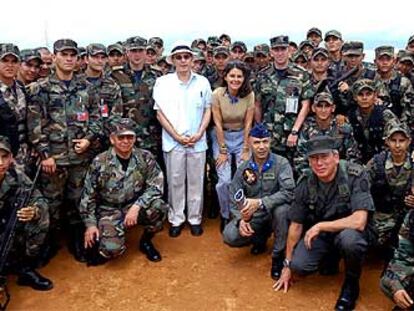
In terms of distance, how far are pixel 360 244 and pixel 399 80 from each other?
2.68m

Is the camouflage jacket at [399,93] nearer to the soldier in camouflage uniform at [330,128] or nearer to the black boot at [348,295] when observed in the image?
the soldier in camouflage uniform at [330,128]

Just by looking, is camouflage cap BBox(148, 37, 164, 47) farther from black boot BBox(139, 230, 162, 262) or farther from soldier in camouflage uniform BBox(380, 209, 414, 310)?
soldier in camouflage uniform BBox(380, 209, 414, 310)

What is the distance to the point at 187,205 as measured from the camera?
594cm

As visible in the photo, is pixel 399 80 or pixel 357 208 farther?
pixel 399 80

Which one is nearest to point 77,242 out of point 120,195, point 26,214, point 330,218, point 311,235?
point 120,195

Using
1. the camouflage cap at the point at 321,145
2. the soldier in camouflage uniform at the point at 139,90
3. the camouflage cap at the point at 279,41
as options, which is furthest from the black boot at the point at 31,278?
the camouflage cap at the point at 279,41

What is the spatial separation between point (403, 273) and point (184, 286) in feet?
6.29

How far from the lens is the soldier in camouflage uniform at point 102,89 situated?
5.54m

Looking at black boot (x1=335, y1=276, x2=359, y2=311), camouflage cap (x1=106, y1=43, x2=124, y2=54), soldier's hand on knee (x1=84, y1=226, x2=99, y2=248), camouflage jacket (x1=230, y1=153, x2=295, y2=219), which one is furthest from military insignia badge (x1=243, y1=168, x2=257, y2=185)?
camouflage cap (x1=106, y1=43, x2=124, y2=54)

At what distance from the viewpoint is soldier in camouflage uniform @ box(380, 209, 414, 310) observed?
401 centimetres

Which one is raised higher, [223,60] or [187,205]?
[223,60]

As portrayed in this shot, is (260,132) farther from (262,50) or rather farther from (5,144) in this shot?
(262,50)

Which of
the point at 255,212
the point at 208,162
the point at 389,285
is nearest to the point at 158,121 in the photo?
the point at 208,162

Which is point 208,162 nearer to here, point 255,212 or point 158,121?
point 158,121
